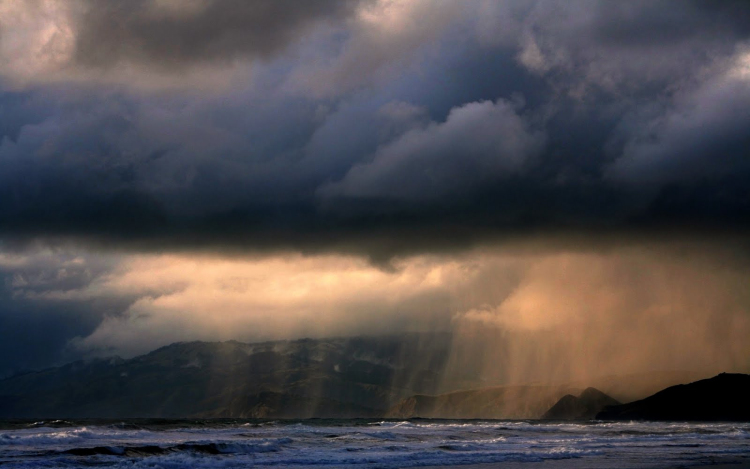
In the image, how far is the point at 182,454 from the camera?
68938 mm

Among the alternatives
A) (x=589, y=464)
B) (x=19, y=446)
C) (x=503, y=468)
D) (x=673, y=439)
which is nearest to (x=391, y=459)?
(x=503, y=468)

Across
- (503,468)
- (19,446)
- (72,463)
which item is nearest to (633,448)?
(503,468)

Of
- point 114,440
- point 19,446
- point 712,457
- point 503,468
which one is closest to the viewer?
point 503,468

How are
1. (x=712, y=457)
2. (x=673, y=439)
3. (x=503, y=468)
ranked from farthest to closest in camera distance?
(x=673, y=439)
(x=712, y=457)
(x=503, y=468)

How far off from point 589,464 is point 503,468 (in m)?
7.54

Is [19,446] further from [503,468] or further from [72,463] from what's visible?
[503,468]

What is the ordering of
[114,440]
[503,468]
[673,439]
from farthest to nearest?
[673,439], [114,440], [503,468]

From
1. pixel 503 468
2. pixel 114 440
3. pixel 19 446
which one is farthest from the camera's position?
pixel 114 440

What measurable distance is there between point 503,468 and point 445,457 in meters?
11.3

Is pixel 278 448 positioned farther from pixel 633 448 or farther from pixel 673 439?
pixel 673 439

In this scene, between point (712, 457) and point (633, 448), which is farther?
point (633, 448)

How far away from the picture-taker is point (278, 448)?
79.7 m

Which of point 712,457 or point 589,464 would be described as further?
point 712,457

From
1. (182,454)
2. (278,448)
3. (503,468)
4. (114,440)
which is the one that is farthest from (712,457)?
(114,440)
